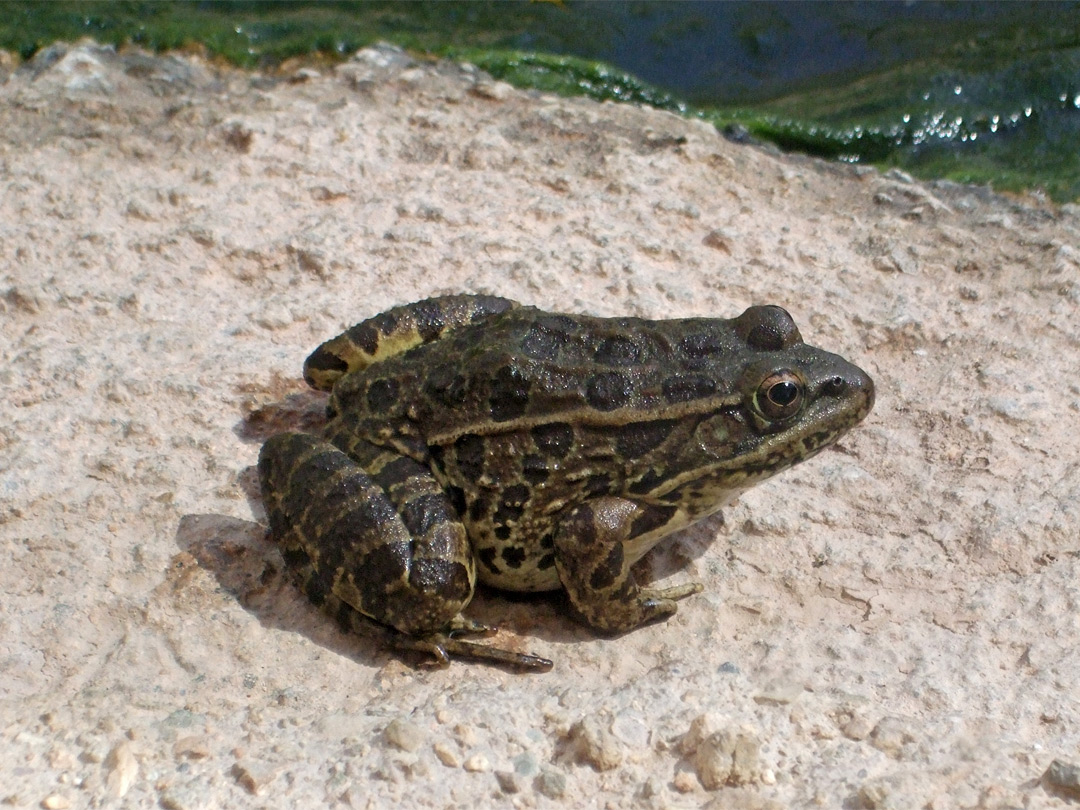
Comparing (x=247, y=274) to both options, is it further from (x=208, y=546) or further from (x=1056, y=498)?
(x=1056, y=498)

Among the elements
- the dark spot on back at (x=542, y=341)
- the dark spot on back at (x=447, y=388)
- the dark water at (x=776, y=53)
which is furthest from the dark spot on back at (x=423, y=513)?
the dark water at (x=776, y=53)

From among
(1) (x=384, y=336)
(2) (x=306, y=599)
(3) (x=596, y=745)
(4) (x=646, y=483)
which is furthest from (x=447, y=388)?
(3) (x=596, y=745)

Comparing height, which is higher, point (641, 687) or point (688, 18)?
point (688, 18)

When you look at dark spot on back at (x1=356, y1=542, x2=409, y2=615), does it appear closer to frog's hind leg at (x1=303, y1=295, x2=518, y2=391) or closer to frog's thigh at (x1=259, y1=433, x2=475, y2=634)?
frog's thigh at (x1=259, y1=433, x2=475, y2=634)

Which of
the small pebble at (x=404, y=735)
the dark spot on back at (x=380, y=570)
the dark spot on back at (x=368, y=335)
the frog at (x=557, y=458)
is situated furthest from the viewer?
the dark spot on back at (x=368, y=335)

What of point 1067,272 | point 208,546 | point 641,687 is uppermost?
point 1067,272

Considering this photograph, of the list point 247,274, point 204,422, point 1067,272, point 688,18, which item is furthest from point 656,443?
point 688,18

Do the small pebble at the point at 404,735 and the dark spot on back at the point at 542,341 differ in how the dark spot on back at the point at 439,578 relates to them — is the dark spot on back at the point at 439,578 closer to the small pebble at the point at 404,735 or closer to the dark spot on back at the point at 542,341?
the small pebble at the point at 404,735
